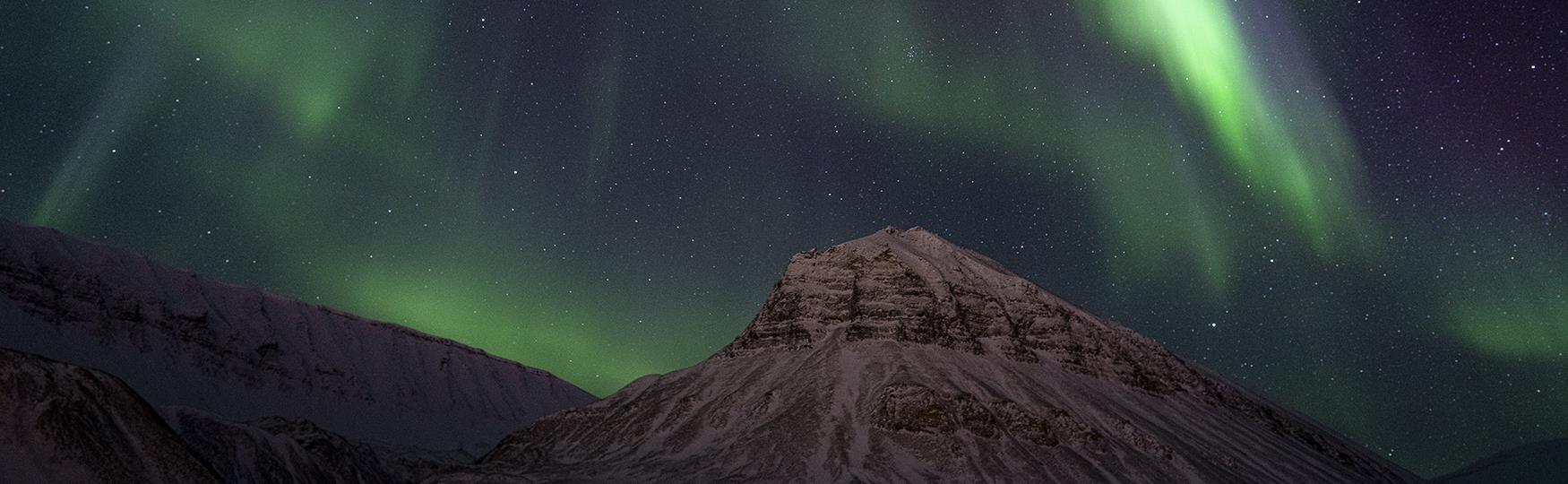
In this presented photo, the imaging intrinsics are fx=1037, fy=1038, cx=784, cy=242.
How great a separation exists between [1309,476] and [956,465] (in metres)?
69.5

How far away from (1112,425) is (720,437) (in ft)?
243

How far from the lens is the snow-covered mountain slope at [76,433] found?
217 ft

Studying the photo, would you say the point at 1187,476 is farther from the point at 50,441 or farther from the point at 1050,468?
the point at 50,441

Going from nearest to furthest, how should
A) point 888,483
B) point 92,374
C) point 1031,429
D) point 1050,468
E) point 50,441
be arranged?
point 50,441
point 92,374
point 888,483
point 1050,468
point 1031,429

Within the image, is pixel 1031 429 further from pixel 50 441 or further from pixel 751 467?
pixel 50 441

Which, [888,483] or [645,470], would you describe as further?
[645,470]

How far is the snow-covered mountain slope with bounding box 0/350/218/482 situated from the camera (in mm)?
66125

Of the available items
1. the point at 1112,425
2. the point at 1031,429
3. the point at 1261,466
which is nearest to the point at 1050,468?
the point at 1031,429

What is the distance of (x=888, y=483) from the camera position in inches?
6452

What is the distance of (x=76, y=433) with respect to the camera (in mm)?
68312

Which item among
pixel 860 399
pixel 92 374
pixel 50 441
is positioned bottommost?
pixel 50 441

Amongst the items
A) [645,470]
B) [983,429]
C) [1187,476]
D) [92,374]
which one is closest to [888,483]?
[983,429]

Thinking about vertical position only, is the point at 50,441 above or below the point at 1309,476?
below

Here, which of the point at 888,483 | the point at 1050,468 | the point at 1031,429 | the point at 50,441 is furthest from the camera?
the point at 1031,429
